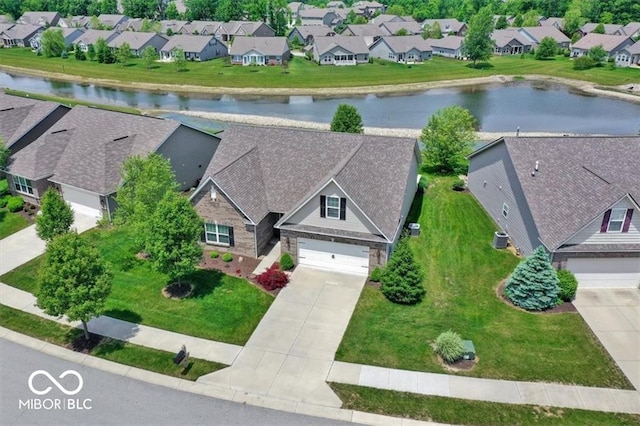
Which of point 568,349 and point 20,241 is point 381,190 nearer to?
point 568,349

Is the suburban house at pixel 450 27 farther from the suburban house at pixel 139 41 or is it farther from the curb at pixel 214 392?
the curb at pixel 214 392

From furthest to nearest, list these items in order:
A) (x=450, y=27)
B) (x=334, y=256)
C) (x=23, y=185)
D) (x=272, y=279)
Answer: (x=450, y=27), (x=23, y=185), (x=334, y=256), (x=272, y=279)

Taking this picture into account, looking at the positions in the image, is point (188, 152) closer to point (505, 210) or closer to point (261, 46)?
point (505, 210)

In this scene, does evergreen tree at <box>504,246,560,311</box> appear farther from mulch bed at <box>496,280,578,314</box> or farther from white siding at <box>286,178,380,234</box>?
white siding at <box>286,178,380,234</box>

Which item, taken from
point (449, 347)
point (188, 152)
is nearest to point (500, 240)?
point (449, 347)

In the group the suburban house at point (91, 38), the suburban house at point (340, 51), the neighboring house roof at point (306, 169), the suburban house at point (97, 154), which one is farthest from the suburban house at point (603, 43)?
the suburban house at point (91, 38)

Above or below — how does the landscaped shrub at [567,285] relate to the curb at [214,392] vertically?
above

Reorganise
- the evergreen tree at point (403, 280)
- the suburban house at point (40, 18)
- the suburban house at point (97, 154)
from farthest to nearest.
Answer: the suburban house at point (40, 18) → the suburban house at point (97, 154) → the evergreen tree at point (403, 280)

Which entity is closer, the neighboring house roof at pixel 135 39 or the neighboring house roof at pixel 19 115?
the neighboring house roof at pixel 19 115
